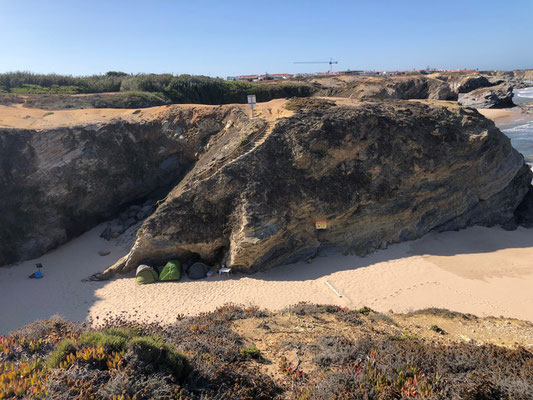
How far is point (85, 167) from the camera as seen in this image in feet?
57.9

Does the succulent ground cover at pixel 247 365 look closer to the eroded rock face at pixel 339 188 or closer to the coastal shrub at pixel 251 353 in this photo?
the coastal shrub at pixel 251 353

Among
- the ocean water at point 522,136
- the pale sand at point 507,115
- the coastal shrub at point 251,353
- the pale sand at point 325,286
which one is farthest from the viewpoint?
the pale sand at point 507,115

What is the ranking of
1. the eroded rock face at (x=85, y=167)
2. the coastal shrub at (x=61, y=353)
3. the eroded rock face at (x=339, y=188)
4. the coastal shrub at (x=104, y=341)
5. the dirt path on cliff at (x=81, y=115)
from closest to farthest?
the coastal shrub at (x=61, y=353)
the coastal shrub at (x=104, y=341)
the eroded rock face at (x=339, y=188)
the eroded rock face at (x=85, y=167)
the dirt path on cliff at (x=81, y=115)

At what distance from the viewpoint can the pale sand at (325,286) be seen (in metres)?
11.4

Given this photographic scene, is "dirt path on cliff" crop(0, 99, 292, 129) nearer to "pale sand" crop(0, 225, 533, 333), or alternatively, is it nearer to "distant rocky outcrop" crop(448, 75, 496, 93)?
"pale sand" crop(0, 225, 533, 333)

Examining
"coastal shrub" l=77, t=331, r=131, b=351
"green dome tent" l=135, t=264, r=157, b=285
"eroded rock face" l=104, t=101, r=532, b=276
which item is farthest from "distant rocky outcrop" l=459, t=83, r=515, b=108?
"coastal shrub" l=77, t=331, r=131, b=351

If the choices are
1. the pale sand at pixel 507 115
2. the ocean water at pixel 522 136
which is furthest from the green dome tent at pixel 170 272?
the pale sand at pixel 507 115

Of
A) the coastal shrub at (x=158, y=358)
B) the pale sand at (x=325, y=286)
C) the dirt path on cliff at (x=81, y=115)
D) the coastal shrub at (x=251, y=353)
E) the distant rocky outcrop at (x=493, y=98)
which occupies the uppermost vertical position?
the distant rocky outcrop at (x=493, y=98)

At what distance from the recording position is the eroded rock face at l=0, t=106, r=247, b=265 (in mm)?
15914

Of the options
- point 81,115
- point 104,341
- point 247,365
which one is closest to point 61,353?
point 104,341

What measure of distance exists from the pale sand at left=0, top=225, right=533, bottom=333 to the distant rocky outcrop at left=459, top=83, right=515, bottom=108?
5507cm

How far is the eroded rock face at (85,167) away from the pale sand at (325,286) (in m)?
2.05

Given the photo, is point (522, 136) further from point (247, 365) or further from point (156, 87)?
point (247, 365)

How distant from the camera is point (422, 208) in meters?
16.0
